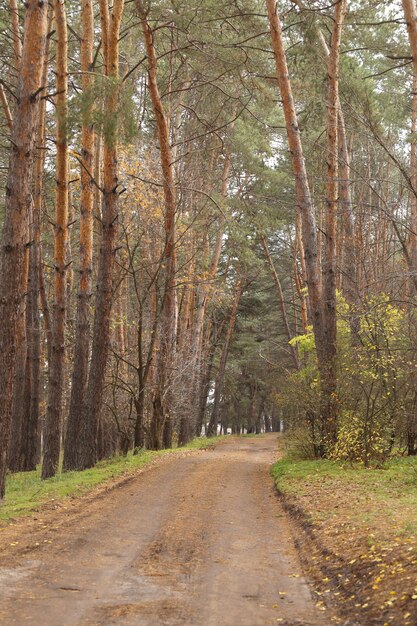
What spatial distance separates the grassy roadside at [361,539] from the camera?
5.23 m

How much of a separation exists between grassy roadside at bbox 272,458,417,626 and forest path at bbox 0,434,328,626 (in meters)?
0.28

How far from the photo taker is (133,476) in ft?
46.9

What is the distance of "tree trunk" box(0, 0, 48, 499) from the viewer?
945 centimetres

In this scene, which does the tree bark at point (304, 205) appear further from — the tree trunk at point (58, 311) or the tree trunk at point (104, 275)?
the tree trunk at point (58, 311)

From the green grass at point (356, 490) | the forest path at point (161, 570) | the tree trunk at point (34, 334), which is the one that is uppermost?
the tree trunk at point (34, 334)

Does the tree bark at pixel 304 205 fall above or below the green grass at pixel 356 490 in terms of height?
above

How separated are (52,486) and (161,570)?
6.52 meters

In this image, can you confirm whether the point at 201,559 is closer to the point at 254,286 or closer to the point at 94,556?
the point at 94,556

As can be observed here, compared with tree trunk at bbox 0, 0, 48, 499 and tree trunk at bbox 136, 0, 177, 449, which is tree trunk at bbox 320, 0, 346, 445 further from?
tree trunk at bbox 0, 0, 48, 499

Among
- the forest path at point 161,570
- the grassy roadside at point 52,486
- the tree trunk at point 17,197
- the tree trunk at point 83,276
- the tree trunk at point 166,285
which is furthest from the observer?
the tree trunk at point 166,285

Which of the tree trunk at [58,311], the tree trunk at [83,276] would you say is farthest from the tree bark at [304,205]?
the tree trunk at [58,311]

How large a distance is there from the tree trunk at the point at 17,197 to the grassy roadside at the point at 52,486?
3.58ft

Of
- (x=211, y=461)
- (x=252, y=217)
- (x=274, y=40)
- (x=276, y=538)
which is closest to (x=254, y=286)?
(x=252, y=217)

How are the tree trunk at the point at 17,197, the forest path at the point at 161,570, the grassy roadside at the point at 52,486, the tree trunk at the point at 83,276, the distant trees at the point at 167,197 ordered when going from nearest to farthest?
the forest path at the point at 161,570 < the tree trunk at the point at 17,197 < the grassy roadside at the point at 52,486 < the distant trees at the point at 167,197 < the tree trunk at the point at 83,276
